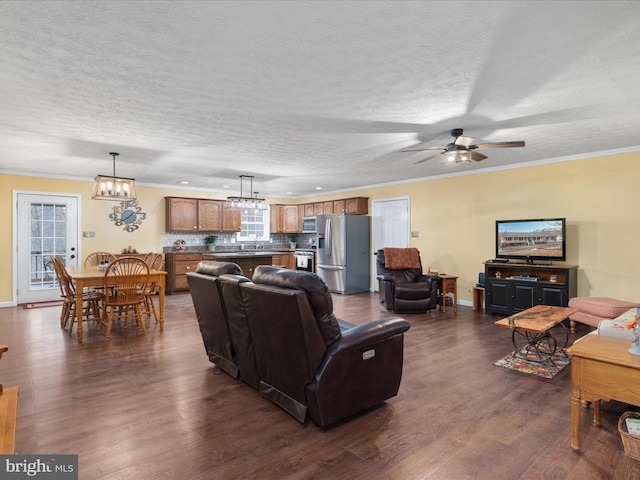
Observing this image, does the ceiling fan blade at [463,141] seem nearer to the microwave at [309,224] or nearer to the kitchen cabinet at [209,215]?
the microwave at [309,224]

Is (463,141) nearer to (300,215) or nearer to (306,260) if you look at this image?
(306,260)

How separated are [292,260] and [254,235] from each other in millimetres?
1318

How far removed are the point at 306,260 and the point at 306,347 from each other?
21.4 feet

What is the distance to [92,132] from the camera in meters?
4.04

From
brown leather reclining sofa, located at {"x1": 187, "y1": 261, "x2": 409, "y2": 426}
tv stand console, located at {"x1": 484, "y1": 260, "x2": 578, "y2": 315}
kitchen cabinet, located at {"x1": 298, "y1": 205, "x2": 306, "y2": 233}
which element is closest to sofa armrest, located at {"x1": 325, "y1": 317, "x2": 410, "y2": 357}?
brown leather reclining sofa, located at {"x1": 187, "y1": 261, "x2": 409, "y2": 426}

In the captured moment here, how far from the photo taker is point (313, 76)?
8.91 ft

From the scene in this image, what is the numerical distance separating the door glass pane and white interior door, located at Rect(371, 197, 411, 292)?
20.9 feet

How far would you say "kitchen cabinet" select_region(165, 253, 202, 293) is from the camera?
783 cm

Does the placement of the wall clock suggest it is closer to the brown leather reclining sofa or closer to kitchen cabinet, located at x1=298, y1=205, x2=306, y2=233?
kitchen cabinet, located at x1=298, y1=205, x2=306, y2=233

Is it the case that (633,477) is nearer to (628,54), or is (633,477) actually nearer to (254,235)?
(628,54)

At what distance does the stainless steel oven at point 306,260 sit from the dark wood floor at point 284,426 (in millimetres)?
5039

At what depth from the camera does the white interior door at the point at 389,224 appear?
7595 mm

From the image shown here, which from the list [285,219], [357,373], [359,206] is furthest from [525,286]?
[285,219]

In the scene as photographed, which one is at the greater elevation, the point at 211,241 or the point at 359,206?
the point at 359,206
